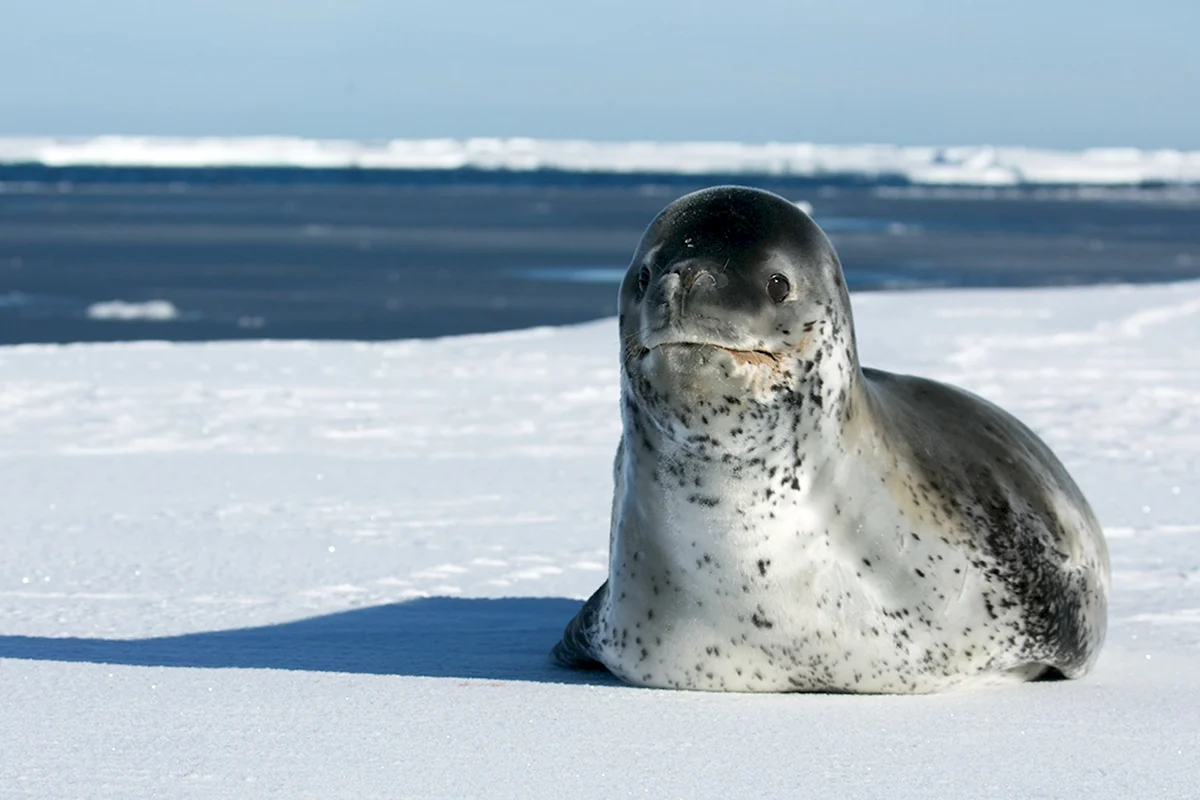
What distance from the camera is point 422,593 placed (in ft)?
15.4

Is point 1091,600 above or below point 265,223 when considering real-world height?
below

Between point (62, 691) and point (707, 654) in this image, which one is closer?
point (62, 691)

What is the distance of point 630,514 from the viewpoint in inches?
133

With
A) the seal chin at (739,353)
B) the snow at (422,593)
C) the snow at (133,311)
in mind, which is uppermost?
the snow at (133,311)

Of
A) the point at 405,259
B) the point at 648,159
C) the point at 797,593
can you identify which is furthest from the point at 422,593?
the point at 648,159

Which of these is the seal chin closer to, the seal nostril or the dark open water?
the seal nostril

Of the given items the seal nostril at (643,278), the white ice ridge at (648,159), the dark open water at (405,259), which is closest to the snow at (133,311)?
the dark open water at (405,259)

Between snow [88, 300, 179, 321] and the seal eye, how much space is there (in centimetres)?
1200

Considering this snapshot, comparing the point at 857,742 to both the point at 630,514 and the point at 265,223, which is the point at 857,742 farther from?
the point at 265,223

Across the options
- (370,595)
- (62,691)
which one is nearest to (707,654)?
(62,691)

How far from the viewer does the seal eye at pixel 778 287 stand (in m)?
3.11

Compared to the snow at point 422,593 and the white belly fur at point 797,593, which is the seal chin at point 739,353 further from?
the snow at point 422,593

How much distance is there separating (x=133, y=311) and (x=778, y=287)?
12.6 metres

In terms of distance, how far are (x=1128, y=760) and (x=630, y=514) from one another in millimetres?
1003
